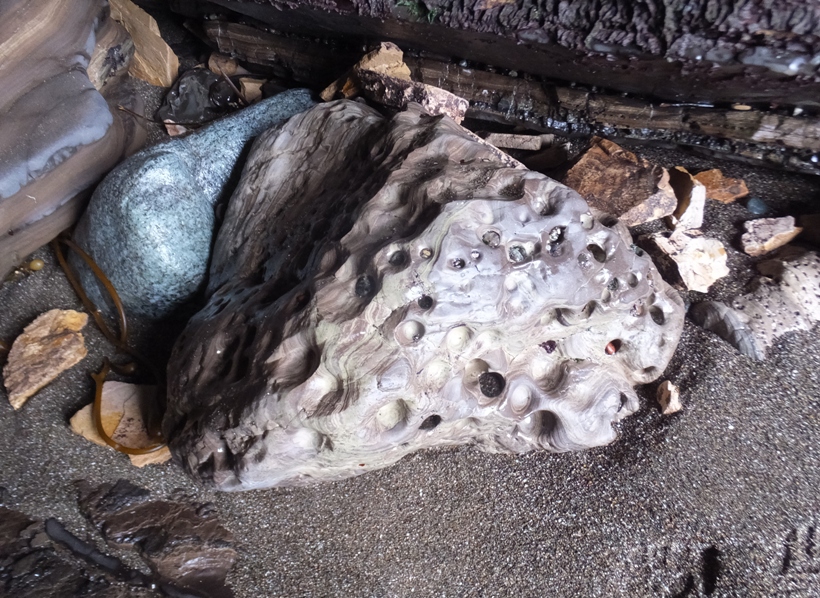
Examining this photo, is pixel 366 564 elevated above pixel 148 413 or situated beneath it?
situated beneath

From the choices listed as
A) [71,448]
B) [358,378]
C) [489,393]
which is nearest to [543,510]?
[489,393]

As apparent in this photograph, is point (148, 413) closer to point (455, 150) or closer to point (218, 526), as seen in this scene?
point (218, 526)

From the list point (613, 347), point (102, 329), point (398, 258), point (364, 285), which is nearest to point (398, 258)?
point (398, 258)

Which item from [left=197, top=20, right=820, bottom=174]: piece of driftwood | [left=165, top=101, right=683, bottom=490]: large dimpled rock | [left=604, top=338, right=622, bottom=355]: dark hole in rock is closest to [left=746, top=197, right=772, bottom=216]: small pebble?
[left=197, top=20, right=820, bottom=174]: piece of driftwood

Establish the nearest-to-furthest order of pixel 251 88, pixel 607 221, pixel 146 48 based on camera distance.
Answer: pixel 607 221, pixel 146 48, pixel 251 88

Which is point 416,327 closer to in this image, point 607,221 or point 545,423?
point 545,423

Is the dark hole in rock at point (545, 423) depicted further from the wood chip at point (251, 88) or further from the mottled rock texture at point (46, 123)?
the wood chip at point (251, 88)

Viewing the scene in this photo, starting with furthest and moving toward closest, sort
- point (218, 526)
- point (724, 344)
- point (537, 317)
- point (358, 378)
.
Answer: point (724, 344) < point (218, 526) < point (537, 317) < point (358, 378)
